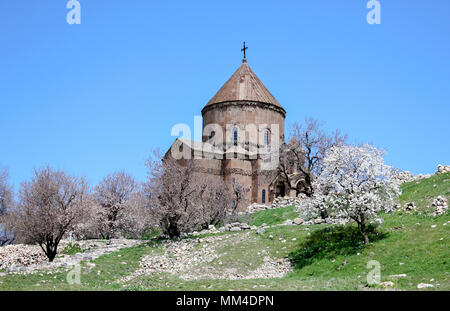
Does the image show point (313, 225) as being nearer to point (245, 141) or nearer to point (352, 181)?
point (352, 181)

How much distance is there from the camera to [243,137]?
4866 cm

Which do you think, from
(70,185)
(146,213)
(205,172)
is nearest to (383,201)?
(146,213)

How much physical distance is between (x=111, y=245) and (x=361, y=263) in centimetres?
1504

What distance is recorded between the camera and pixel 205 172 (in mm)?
45656

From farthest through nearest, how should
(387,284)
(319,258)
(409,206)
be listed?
(409,206), (319,258), (387,284)

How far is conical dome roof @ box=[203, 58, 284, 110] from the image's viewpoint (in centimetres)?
4992

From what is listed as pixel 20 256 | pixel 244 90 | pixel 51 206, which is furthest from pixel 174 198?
pixel 244 90

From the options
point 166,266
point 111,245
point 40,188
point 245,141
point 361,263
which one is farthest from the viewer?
point 245,141

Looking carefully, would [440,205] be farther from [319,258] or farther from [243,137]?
[243,137]

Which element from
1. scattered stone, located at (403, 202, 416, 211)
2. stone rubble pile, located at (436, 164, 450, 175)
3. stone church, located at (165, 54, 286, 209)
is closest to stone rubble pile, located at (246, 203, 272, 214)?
stone church, located at (165, 54, 286, 209)

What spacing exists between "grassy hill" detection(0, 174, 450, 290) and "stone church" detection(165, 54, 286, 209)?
19.4m

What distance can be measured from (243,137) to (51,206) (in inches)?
1028

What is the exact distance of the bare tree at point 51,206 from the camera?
24703mm
